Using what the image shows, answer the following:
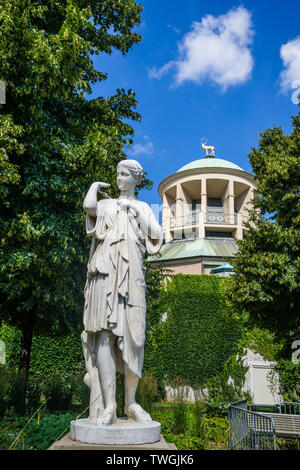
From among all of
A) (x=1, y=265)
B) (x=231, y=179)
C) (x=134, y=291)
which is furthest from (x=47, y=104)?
(x=231, y=179)

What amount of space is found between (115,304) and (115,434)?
1.05 meters

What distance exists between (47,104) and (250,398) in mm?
13664

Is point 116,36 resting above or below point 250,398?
above

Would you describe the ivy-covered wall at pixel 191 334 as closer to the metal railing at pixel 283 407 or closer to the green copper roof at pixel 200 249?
the metal railing at pixel 283 407

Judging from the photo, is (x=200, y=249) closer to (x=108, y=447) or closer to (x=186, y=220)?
(x=186, y=220)

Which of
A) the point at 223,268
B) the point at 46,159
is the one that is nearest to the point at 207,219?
the point at 223,268

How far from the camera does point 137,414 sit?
3.40 metres

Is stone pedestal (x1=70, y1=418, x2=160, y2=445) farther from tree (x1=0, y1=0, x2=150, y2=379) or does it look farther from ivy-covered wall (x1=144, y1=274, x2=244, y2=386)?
ivy-covered wall (x1=144, y1=274, x2=244, y2=386)

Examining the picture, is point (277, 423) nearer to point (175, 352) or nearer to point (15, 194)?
point (15, 194)

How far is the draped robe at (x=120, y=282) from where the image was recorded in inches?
137

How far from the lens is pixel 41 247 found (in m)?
7.52

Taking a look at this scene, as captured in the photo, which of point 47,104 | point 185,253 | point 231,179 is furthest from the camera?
point 231,179

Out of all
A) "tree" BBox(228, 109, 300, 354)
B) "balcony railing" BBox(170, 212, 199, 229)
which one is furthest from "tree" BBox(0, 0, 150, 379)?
"balcony railing" BBox(170, 212, 199, 229)

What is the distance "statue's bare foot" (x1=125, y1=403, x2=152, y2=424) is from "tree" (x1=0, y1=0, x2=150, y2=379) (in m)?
3.95
